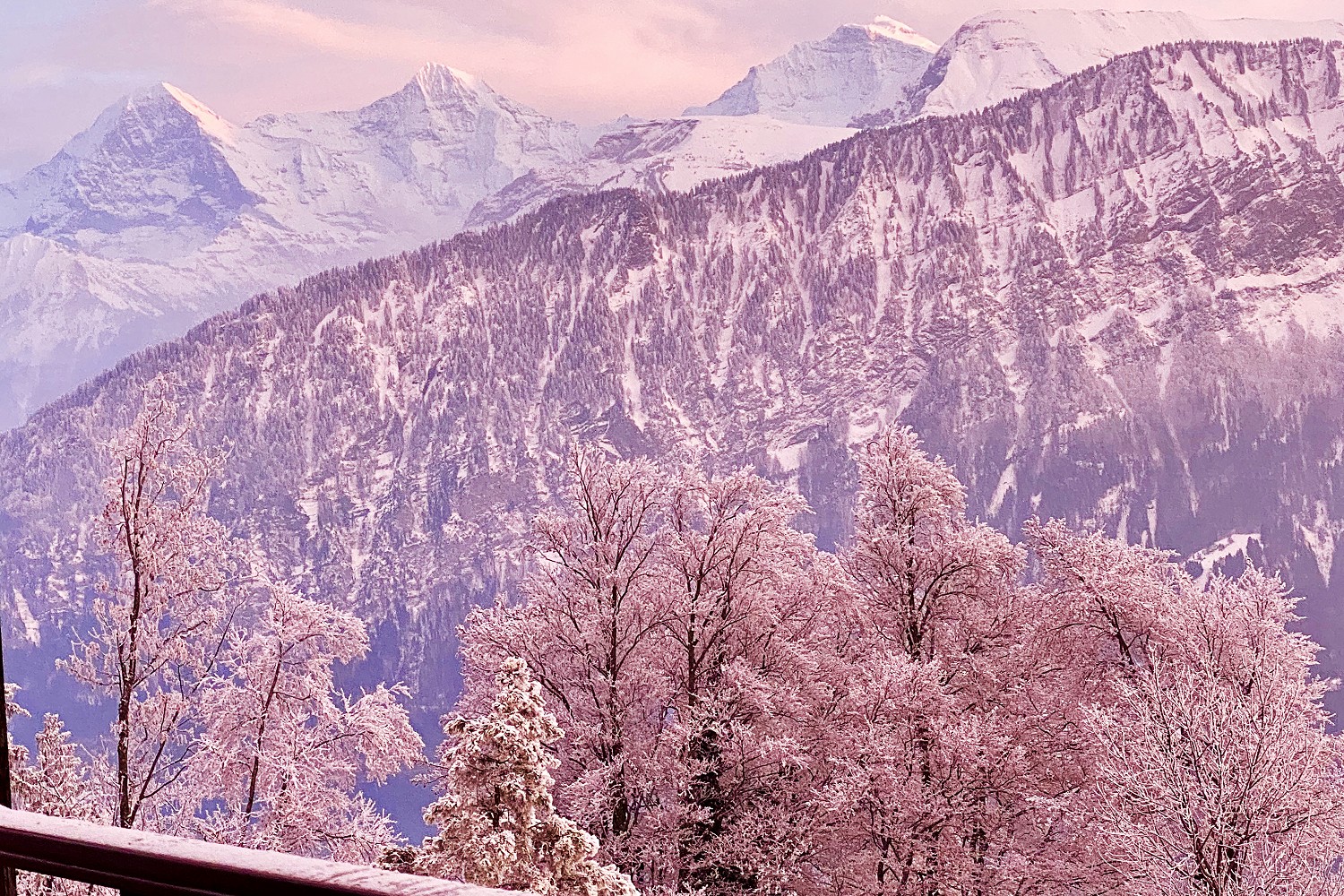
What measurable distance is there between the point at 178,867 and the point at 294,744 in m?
15.9

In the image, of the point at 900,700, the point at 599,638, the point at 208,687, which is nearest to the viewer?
the point at 208,687

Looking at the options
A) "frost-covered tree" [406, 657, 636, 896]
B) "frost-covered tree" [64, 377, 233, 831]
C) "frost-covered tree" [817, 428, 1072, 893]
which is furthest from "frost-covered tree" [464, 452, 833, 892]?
"frost-covered tree" [64, 377, 233, 831]

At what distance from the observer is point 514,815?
43.7ft

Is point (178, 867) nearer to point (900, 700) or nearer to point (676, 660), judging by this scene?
point (900, 700)

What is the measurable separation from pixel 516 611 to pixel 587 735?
3351 millimetres

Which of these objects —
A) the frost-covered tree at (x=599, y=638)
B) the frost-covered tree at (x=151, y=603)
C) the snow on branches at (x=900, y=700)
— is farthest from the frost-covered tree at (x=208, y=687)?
the snow on branches at (x=900, y=700)

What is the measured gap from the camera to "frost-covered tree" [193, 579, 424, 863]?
16.1 meters

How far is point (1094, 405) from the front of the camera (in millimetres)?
193875

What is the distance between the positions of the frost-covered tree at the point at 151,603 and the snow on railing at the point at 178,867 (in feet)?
39.4

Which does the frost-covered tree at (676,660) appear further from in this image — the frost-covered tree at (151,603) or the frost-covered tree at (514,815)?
the frost-covered tree at (151,603)

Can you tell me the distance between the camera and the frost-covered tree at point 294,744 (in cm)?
1612

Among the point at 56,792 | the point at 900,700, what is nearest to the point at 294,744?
the point at 56,792

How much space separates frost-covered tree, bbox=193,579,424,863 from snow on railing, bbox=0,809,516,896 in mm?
14280

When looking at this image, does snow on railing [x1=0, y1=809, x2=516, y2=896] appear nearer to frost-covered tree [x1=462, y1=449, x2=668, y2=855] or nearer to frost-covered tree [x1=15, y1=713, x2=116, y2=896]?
frost-covered tree [x1=15, y1=713, x2=116, y2=896]
